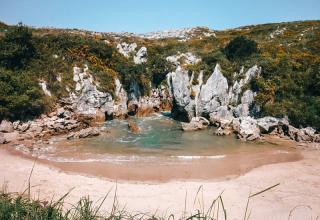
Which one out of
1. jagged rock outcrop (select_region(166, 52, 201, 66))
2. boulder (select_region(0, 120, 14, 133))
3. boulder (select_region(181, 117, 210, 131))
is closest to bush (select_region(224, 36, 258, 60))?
jagged rock outcrop (select_region(166, 52, 201, 66))

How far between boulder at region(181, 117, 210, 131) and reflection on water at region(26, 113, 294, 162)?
0.88 meters

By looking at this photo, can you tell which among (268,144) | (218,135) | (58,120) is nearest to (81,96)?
(58,120)

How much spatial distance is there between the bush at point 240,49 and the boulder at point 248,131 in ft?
48.4

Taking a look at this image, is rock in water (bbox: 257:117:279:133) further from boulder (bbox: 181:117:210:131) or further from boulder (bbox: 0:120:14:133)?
boulder (bbox: 0:120:14:133)

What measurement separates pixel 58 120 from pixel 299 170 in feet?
74.3

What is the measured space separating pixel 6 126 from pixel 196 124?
19115 millimetres

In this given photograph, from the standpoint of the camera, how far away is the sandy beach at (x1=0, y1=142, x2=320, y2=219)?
13758 mm

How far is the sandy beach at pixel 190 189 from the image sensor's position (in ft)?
45.1

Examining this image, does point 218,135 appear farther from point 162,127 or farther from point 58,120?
point 58,120

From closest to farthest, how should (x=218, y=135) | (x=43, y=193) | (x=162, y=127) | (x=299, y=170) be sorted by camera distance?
(x=43, y=193) → (x=299, y=170) → (x=218, y=135) → (x=162, y=127)

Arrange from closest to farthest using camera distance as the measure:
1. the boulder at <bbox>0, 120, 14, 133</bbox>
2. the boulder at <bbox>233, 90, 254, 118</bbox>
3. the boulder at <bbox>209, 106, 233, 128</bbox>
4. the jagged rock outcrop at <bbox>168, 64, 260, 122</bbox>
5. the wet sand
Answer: the wet sand < the boulder at <bbox>0, 120, 14, 133</bbox> < the boulder at <bbox>209, 106, 233, 128</bbox> < the boulder at <bbox>233, 90, 254, 118</bbox> < the jagged rock outcrop at <bbox>168, 64, 260, 122</bbox>

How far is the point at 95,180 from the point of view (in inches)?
677

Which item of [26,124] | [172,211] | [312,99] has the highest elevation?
[312,99]

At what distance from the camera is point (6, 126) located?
26734 mm
